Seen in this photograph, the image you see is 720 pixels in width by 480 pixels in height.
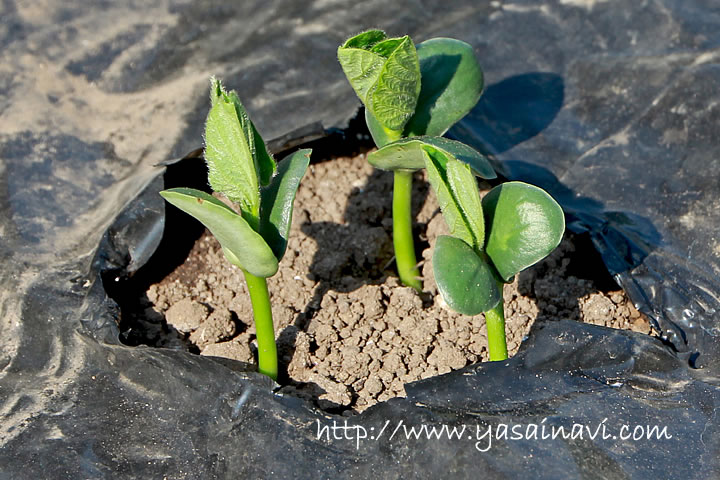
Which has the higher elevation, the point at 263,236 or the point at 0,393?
the point at 263,236

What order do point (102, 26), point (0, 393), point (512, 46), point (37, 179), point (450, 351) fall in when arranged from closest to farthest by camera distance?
point (0, 393)
point (450, 351)
point (37, 179)
point (512, 46)
point (102, 26)

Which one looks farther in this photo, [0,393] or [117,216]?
[117,216]

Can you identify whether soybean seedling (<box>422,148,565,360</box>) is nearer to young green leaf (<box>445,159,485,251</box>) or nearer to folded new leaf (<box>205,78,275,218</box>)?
young green leaf (<box>445,159,485,251</box>)

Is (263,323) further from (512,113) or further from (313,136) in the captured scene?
(512,113)

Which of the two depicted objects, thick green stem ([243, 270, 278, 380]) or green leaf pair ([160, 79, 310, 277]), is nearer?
green leaf pair ([160, 79, 310, 277])

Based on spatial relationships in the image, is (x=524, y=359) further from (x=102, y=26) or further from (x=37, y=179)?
(x=102, y=26)

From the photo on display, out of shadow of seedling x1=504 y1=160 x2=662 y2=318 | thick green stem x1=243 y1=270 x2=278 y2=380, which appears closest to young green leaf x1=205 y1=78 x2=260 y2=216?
thick green stem x1=243 y1=270 x2=278 y2=380

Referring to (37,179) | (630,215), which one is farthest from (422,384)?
(37,179)

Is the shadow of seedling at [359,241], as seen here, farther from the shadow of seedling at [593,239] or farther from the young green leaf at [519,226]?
the young green leaf at [519,226]

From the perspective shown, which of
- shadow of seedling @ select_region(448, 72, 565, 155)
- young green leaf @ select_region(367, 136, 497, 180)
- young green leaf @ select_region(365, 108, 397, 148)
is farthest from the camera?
shadow of seedling @ select_region(448, 72, 565, 155)
